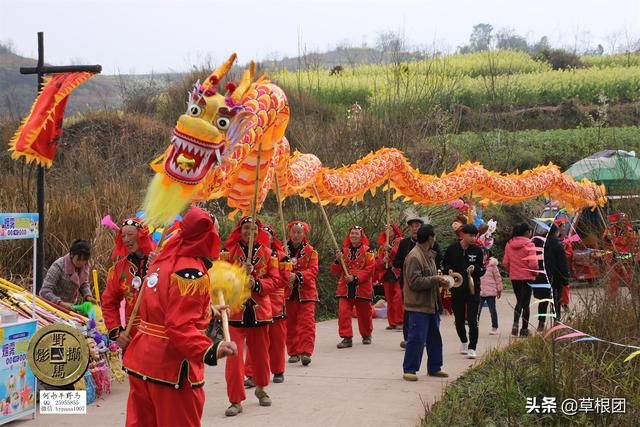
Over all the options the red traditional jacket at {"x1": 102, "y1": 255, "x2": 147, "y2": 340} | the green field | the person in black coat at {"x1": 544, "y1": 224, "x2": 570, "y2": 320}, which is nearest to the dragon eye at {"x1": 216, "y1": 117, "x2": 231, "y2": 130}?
the red traditional jacket at {"x1": 102, "y1": 255, "x2": 147, "y2": 340}

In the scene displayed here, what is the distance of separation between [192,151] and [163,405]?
2.15 metres

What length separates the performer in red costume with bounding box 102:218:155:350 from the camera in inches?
285

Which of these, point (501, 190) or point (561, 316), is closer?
point (561, 316)

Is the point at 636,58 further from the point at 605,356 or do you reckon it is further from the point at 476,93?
the point at 605,356

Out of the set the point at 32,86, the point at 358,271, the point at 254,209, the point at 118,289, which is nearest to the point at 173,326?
the point at 118,289

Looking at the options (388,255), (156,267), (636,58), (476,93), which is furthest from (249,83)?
(636,58)

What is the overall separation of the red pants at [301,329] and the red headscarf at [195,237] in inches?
214

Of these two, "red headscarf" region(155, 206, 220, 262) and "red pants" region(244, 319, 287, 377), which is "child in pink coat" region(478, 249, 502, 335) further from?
"red headscarf" region(155, 206, 220, 262)

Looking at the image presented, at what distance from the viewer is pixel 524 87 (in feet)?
115

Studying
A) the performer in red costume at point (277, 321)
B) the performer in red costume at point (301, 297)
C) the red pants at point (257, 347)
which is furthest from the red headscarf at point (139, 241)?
the performer in red costume at point (301, 297)

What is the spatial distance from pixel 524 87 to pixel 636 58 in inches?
366

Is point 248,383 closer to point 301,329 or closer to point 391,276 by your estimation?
point 301,329

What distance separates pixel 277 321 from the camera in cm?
951

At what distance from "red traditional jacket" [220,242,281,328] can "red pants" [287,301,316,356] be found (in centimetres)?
215
